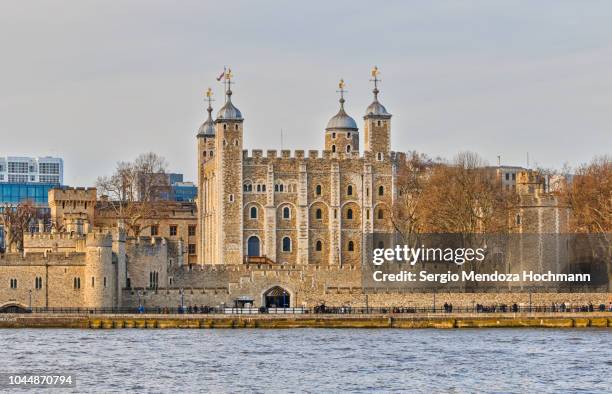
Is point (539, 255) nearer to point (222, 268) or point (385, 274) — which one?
point (385, 274)

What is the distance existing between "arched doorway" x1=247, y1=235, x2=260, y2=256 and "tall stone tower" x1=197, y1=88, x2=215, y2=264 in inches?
225

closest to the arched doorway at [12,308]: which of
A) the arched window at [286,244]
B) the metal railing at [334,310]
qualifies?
the metal railing at [334,310]

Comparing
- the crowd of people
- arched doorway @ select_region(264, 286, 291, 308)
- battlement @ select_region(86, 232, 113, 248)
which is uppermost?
battlement @ select_region(86, 232, 113, 248)

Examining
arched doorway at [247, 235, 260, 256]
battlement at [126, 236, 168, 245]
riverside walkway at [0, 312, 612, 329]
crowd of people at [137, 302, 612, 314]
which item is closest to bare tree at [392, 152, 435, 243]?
arched doorway at [247, 235, 260, 256]

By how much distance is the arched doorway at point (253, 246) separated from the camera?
11512cm

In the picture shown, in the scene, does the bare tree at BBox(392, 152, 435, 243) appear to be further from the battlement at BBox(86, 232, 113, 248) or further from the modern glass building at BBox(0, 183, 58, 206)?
the modern glass building at BBox(0, 183, 58, 206)

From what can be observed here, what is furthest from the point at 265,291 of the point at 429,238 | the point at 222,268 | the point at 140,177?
the point at 140,177

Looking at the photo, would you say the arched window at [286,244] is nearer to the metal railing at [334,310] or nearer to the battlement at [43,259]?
the metal railing at [334,310]

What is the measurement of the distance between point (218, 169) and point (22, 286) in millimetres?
28150

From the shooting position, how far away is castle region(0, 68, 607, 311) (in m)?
89.7

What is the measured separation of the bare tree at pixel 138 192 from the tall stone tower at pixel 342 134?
14.0 meters

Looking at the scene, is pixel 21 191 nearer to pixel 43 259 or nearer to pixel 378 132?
pixel 378 132

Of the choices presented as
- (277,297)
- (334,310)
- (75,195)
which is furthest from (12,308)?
(75,195)

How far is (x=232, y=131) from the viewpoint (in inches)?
4491
